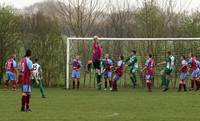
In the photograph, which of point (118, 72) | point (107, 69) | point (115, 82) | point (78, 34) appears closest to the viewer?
point (115, 82)

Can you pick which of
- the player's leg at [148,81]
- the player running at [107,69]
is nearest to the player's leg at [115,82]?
the player running at [107,69]

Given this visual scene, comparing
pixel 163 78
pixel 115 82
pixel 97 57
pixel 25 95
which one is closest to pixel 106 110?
pixel 25 95

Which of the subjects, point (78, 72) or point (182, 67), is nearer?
point (182, 67)

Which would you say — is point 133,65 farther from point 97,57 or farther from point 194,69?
point 194,69

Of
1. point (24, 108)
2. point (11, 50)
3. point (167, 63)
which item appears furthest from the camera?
point (11, 50)

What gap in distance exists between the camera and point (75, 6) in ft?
176

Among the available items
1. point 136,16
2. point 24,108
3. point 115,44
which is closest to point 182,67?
point 115,44

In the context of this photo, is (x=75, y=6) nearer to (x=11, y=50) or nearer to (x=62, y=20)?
(x=62, y=20)

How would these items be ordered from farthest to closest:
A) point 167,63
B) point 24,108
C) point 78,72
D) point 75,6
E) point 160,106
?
point 75,6
point 78,72
point 167,63
point 160,106
point 24,108

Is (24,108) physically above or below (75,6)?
below

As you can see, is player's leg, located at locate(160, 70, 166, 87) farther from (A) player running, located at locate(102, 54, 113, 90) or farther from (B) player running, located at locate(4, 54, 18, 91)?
(B) player running, located at locate(4, 54, 18, 91)

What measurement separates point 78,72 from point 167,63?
647 cm

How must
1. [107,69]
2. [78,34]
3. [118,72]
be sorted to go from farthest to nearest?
[78,34]
[107,69]
[118,72]

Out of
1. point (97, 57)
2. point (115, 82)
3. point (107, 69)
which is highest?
point (97, 57)
